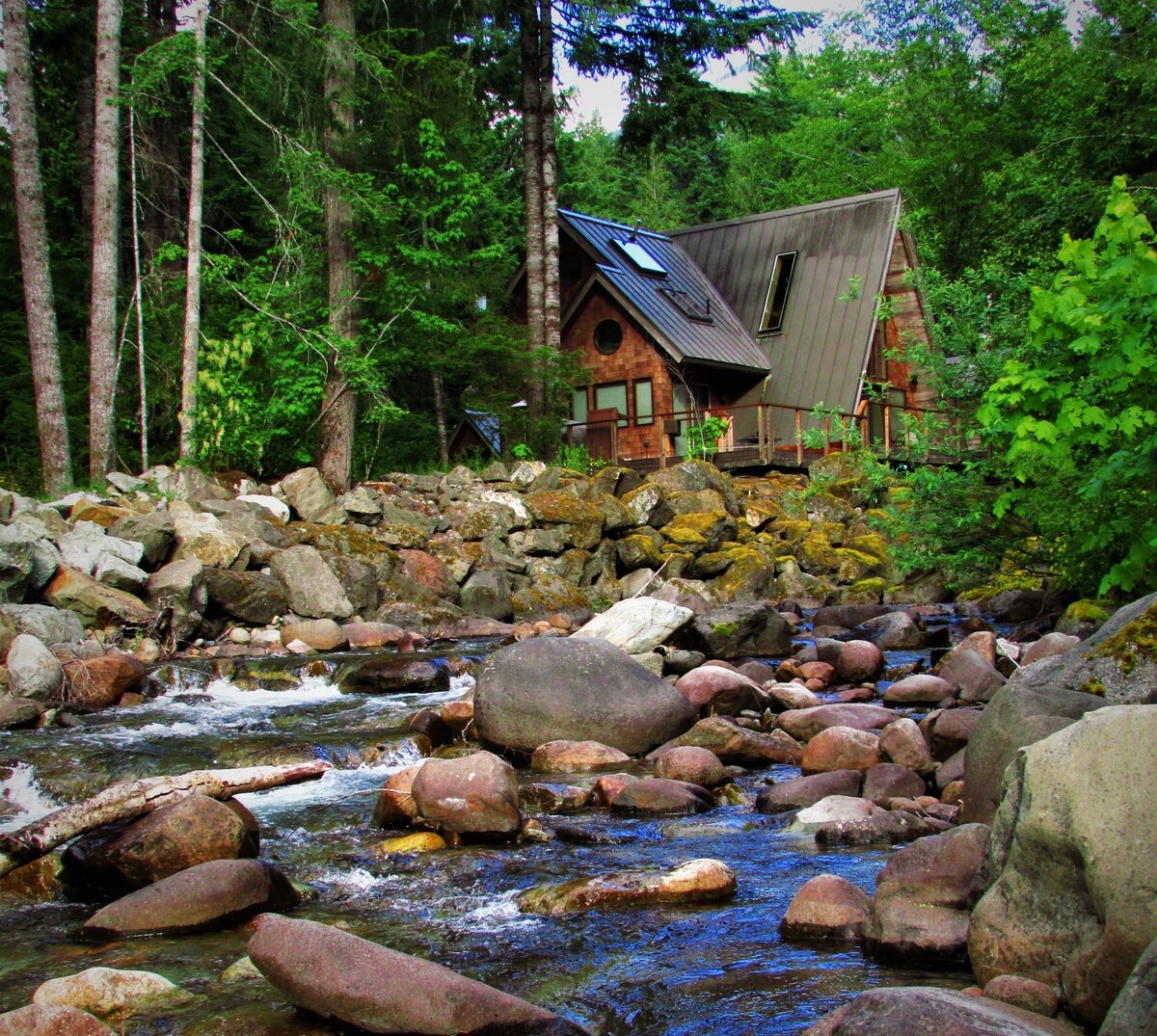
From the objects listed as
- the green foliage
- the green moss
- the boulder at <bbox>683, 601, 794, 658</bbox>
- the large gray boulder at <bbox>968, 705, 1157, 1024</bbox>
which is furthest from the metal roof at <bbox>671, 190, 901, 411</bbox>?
the large gray boulder at <bbox>968, 705, 1157, 1024</bbox>

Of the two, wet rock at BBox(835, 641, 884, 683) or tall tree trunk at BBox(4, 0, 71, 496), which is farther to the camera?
tall tree trunk at BBox(4, 0, 71, 496)

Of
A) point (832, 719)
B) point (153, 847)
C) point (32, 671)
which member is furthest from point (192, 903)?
point (32, 671)

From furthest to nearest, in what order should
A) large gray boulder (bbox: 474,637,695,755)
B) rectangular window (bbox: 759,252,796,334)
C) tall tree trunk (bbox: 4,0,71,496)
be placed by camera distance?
rectangular window (bbox: 759,252,796,334)
tall tree trunk (bbox: 4,0,71,496)
large gray boulder (bbox: 474,637,695,755)

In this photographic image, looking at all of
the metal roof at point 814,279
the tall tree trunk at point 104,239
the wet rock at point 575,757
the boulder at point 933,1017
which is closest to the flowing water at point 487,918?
the boulder at point 933,1017

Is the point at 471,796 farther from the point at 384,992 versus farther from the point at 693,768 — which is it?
the point at 384,992

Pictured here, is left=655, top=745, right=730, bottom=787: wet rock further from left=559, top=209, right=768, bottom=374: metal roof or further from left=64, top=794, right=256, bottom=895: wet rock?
left=559, top=209, right=768, bottom=374: metal roof

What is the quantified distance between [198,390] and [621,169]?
46491 mm

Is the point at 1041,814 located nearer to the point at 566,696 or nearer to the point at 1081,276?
the point at 1081,276

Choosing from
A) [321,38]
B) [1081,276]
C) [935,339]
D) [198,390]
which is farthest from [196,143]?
[1081,276]

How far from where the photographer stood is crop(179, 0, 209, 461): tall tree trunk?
1822 centimetres

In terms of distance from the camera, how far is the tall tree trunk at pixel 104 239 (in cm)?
1812

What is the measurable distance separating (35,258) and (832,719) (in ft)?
50.7

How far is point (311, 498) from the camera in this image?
17594 mm

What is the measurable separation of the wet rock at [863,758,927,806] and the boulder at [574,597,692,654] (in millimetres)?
4717
